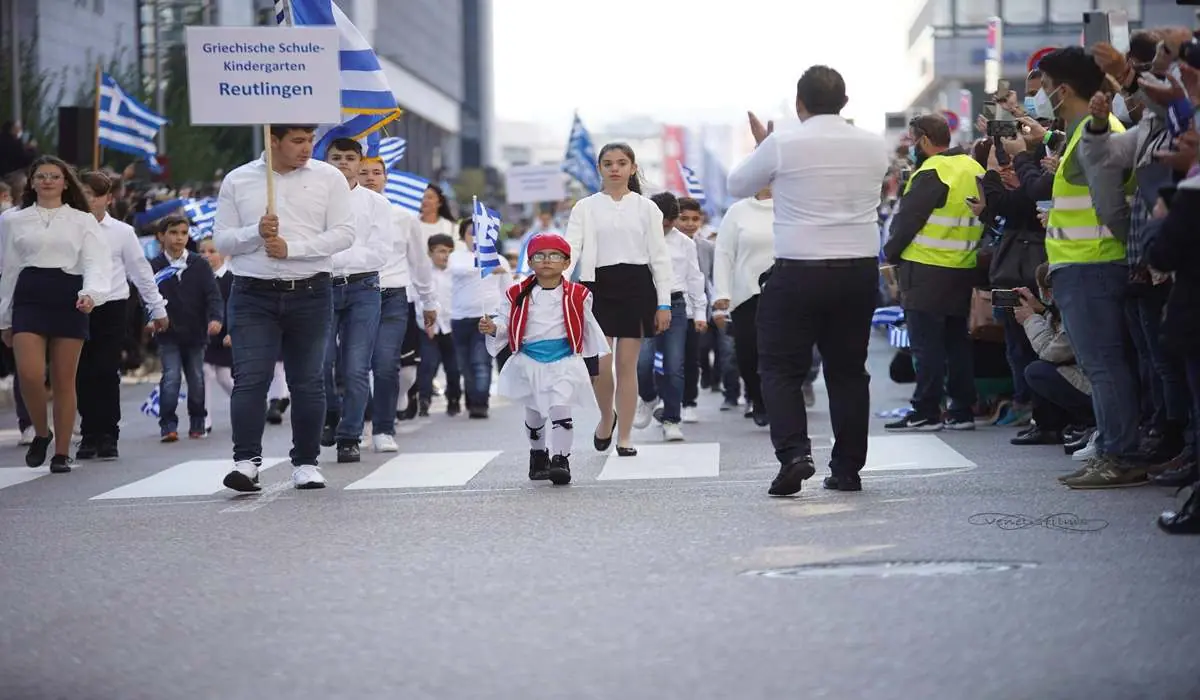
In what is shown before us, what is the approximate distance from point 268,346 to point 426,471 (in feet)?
5.27

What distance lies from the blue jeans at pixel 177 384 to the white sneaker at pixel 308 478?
192 inches

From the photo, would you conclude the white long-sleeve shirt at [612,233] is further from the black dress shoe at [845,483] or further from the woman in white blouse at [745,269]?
the black dress shoe at [845,483]

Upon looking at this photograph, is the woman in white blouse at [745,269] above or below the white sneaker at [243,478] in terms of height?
above

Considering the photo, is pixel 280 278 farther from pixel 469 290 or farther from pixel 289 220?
pixel 469 290

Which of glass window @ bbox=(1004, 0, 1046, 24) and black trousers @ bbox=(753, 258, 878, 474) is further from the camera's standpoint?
glass window @ bbox=(1004, 0, 1046, 24)

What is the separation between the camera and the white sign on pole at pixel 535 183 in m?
35.4

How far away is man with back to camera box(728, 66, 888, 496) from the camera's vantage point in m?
9.91

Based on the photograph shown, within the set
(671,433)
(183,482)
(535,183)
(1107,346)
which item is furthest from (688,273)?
(535,183)

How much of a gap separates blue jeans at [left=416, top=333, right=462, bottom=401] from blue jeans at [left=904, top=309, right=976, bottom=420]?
5.31 metres

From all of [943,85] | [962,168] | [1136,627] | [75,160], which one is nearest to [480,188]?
[943,85]

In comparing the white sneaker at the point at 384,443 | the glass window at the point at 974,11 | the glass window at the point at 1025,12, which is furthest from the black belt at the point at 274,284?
the glass window at the point at 974,11

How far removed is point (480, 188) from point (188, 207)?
4288 inches

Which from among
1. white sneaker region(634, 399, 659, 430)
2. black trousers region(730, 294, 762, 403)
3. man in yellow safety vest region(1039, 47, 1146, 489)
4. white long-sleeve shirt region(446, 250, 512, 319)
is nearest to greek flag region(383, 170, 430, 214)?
white long-sleeve shirt region(446, 250, 512, 319)

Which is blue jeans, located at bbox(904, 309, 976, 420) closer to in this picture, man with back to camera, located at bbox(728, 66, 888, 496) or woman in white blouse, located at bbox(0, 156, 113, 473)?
man with back to camera, located at bbox(728, 66, 888, 496)
